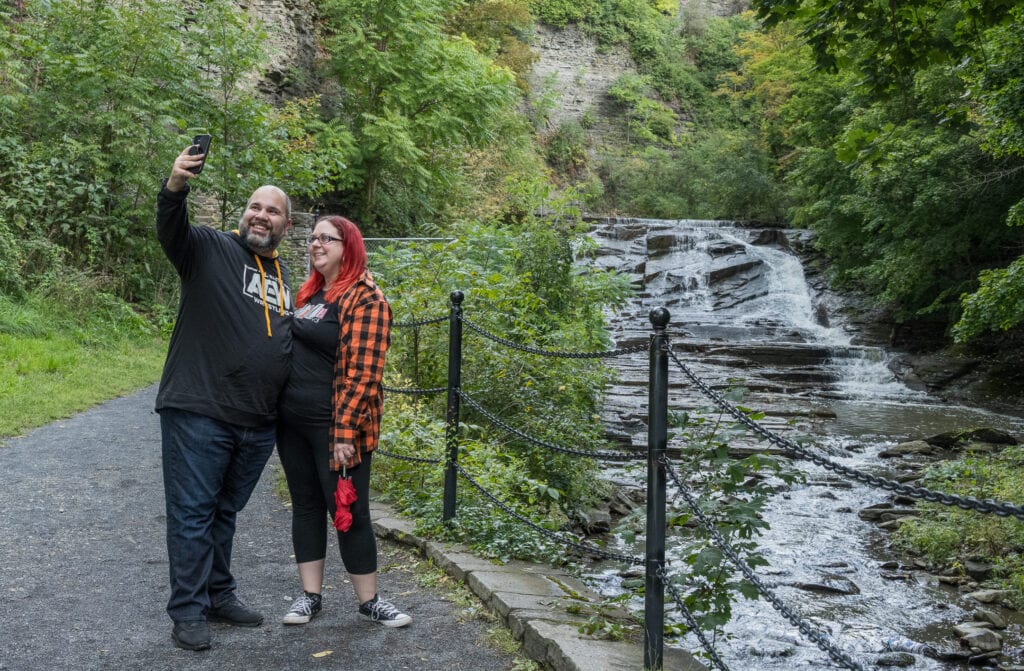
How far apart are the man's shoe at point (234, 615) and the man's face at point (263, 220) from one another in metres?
1.54

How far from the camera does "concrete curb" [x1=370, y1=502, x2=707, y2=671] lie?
10.2 feet

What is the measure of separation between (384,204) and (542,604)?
20029mm

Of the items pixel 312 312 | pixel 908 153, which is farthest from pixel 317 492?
pixel 908 153

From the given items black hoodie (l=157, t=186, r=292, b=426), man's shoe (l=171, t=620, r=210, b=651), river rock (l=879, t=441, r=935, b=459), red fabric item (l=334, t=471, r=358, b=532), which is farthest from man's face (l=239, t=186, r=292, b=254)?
river rock (l=879, t=441, r=935, b=459)

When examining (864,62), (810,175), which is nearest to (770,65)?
(810,175)

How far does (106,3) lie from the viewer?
529 inches

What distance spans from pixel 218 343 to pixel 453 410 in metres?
1.96

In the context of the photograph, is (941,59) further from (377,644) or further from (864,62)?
(377,644)

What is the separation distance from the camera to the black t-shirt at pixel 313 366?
3432mm

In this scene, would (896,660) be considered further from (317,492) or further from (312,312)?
(312,312)

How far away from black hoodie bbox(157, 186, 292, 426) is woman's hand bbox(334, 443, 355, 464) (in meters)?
0.35

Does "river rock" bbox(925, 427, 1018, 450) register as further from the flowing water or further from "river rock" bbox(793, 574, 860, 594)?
"river rock" bbox(793, 574, 860, 594)

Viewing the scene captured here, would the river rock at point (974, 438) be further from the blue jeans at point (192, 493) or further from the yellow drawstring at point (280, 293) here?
the blue jeans at point (192, 493)

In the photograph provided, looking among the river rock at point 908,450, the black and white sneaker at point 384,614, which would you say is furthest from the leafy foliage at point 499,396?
the river rock at point 908,450
